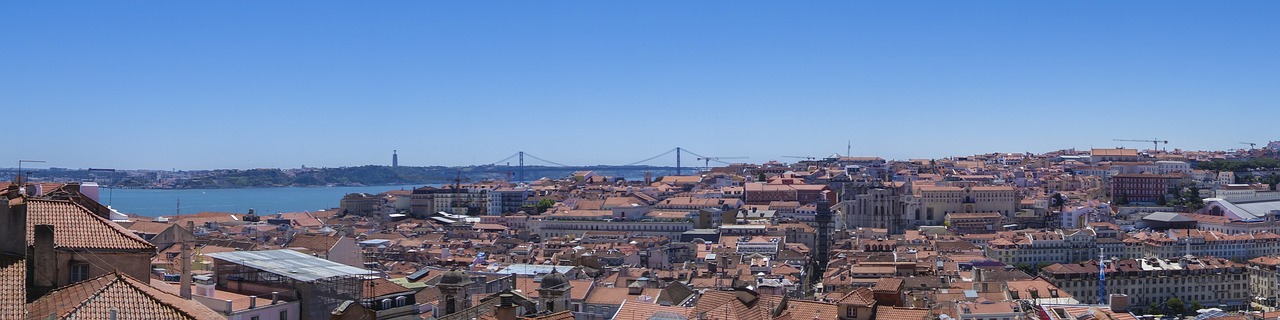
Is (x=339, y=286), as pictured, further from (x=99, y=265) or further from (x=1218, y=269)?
(x=1218, y=269)

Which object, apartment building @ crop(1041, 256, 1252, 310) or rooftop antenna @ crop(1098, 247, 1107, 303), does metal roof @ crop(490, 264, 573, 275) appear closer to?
rooftop antenna @ crop(1098, 247, 1107, 303)

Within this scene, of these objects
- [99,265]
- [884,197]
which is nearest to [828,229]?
[884,197]

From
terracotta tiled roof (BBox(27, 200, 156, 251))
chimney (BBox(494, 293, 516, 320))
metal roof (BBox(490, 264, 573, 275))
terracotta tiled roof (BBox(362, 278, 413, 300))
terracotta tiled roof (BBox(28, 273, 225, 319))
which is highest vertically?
terracotta tiled roof (BBox(27, 200, 156, 251))

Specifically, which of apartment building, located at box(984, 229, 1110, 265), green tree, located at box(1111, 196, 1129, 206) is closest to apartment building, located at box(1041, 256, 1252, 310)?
apartment building, located at box(984, 229, 1110, 265)

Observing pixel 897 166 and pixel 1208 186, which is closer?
pixel 1208 186

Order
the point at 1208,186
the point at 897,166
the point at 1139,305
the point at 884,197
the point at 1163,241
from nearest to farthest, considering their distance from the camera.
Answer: the point at 1139,305
the point at 1163,241
the point at 884,197
the point at 1208,186
the point at 897,166

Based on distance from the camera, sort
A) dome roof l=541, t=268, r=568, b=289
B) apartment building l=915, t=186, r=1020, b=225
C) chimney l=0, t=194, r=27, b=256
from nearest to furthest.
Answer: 1. chimney l=0, t=194, r=27, b=256
2. dome roof l=541, t=268, r=568, b=289
3. apartment building l=915, t=186, r=1020, b=225

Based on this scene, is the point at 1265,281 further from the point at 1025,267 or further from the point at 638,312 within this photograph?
the point at 638,312
